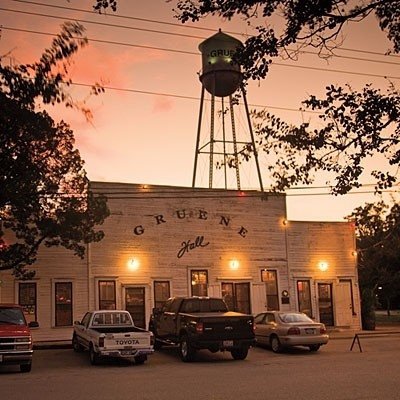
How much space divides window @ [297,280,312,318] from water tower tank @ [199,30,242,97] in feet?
37.1

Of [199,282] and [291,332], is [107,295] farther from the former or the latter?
[291,332]

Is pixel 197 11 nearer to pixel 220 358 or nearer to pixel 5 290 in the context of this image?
pixel 220 358

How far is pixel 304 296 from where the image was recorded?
107 ft

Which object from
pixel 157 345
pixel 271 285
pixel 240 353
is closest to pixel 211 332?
pixel 240 353

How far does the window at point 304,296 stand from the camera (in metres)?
32.5

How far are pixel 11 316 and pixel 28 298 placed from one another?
358 inches

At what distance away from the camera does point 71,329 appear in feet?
91.6

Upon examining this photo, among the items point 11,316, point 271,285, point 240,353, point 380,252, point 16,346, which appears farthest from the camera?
point 380,252

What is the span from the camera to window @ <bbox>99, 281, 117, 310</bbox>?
94.9 feet

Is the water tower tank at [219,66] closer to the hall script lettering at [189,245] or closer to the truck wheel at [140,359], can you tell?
the hall script lettering at [189,245]

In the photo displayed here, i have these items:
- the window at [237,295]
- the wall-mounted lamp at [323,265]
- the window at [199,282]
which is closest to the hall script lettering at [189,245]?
the window at [199,282]

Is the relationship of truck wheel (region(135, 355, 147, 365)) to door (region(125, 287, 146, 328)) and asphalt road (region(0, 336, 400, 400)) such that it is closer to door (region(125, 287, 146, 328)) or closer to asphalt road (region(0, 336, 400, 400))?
asphalt road (region(0, 336, 400, 400))

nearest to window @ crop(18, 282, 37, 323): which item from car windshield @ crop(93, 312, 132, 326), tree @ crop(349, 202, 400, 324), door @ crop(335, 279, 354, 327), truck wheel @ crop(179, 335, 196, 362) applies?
car windshield @ crop(93, 312, 132, 326)

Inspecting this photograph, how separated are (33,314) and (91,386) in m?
14.1
